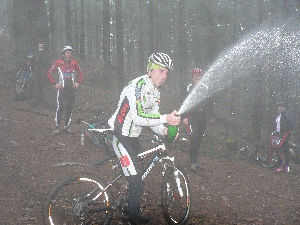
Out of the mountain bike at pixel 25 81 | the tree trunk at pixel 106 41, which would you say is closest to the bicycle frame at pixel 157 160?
the mountain bike at pixel 25 81

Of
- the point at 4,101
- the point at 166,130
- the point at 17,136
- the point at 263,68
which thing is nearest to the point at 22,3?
the point at 4,101

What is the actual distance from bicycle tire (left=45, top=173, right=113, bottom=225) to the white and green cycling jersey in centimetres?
96

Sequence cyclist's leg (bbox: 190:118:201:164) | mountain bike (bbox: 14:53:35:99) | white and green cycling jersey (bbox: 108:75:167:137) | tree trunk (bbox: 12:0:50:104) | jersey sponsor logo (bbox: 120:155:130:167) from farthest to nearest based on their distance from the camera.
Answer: mountain bike (bbox: 14:53:35:99) < tree trunk (bbox: 12:0:50:104) < cyclist's leg (bbox: 190:118:201:164) < jersey sponsor logo (bbox: 120:155:130:167) < white and green cycling jersey (bbox: 108:75:167:137)

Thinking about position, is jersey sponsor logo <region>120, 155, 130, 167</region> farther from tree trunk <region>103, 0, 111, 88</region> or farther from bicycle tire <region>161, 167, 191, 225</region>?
tree trunk <region>103, 0, 111, 88</region>

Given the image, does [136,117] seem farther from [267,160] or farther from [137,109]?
[267,160]

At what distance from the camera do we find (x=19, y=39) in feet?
49.1

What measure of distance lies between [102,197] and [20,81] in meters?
10.1

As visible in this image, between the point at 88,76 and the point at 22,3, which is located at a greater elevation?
the point at 22,3

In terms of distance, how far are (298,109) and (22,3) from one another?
15.3 meters

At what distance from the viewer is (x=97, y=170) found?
27.6 ft

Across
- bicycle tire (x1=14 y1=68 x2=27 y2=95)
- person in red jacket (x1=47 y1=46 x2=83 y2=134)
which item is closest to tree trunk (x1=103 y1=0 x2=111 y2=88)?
bicycle tire (x1=14 y1=68 x2=27 y2=95)

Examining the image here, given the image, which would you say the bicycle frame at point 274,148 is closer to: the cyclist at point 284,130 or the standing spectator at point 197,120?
the cyclist at point 284,130

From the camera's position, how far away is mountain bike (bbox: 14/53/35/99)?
13.2m

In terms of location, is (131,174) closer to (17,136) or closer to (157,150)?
(157,150)
